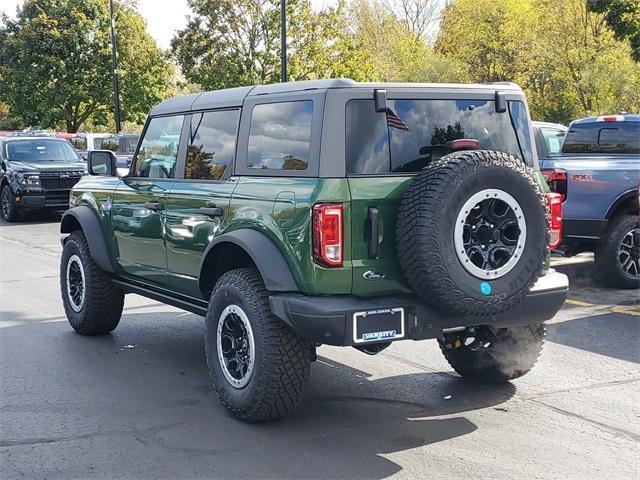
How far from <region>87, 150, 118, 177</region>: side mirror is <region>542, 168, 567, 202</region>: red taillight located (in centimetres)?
473

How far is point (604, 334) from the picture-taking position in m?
6.92

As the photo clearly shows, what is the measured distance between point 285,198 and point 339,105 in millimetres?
600

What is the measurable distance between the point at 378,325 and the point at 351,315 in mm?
173

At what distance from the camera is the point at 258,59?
97.8 feet

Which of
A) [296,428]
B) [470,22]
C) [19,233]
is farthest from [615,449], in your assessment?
[470,22]

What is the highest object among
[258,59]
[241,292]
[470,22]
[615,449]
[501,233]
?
[470,22]

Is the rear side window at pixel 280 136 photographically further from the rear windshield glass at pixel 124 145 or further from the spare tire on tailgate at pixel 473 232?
the rear windshield glass at pixel 124 145

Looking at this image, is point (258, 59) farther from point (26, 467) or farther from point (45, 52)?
point (26, 467)

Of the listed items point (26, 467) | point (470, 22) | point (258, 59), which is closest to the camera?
point (26, 467)

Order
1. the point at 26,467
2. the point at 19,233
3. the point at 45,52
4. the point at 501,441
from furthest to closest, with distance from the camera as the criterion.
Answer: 1. the point at 45,52
2. the point at 19,233
3. the point at 501,441
4. the point at 26,467

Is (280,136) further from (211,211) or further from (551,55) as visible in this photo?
(551,55)

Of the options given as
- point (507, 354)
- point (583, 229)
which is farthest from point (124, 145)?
point (507, 354)

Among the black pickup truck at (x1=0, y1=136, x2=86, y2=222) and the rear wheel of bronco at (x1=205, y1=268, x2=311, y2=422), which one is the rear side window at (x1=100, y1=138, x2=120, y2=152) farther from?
the rear wheel of bronco at (x1=205, y1=268, x2=311, y2=422)

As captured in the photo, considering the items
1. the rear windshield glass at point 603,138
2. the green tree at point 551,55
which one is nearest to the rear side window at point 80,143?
the green tree at point 551,55
